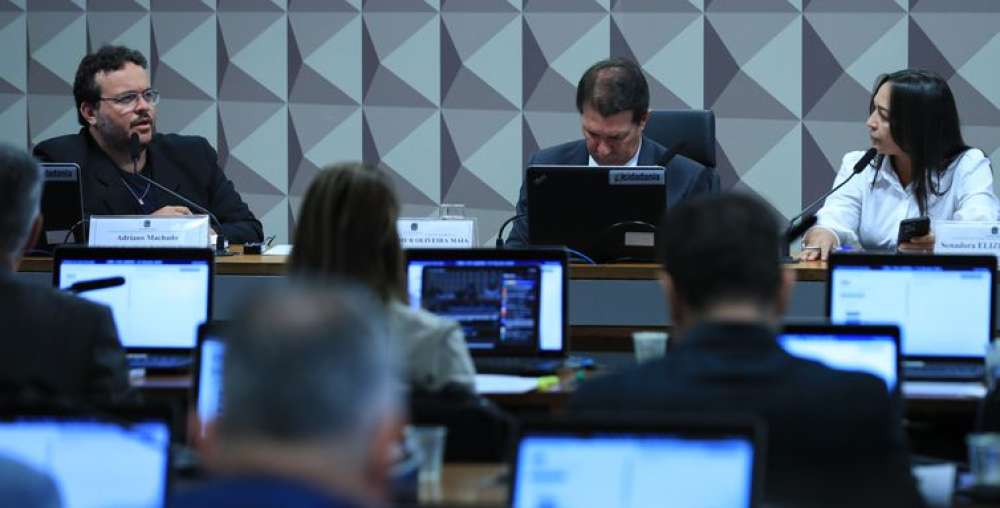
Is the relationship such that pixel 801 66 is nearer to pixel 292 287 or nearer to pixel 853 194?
pixel 853 194

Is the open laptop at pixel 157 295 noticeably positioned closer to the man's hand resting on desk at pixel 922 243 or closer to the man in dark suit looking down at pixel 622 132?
the man in dark suit looking down at pixel 622 132

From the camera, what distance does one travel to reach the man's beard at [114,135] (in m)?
5.88

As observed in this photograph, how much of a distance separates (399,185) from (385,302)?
451cm

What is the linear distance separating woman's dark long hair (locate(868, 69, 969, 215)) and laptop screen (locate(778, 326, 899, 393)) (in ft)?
7.20

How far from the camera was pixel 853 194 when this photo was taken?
5.61 m

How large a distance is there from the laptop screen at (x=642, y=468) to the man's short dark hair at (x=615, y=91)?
3.52m

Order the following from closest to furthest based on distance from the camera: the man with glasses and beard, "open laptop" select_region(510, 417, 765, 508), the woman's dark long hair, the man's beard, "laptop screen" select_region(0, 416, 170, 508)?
"open laptop" select_region(510, 417, 765, 508), "laptop screen" select_region(0, 416, 170, 508), the woman's dark long hair, the man with glasses and beard, the man's beard

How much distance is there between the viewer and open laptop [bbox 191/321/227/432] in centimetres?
332

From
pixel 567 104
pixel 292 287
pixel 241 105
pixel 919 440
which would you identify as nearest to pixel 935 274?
pixel 919 440

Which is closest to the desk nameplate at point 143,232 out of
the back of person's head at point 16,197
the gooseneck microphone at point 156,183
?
the gooseneck microphone at point 156,183

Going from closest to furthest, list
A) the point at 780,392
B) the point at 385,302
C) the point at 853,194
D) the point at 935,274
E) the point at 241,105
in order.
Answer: the point at 780,392 → the point at 385,302 → the point at 935,274 → the point at 853,194 → the point at 241,105

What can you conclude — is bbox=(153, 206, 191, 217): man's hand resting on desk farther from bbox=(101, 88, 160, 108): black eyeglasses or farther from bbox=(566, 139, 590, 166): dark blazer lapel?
bbox=(566, 139, 590, 166): dark blazer lapel

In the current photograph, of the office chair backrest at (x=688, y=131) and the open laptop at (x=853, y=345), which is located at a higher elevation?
the office chair backrest at (x=688, y=131)

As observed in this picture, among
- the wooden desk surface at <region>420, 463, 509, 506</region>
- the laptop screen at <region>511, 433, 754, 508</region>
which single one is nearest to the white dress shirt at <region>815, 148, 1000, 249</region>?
the wooden desk surface at <region>420, 463, 509, 506</region>
